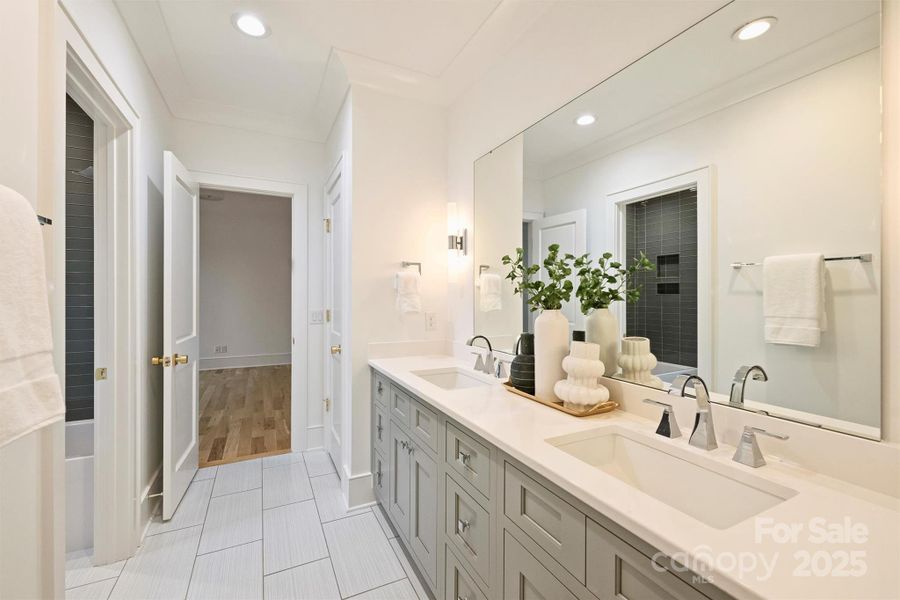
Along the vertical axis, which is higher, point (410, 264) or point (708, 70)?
point (708, 70)

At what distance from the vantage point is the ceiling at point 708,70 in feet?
2.98

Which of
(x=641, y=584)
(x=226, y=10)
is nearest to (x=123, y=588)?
(x=641, y=584)

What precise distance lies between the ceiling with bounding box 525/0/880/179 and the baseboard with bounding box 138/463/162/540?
2.69 metres

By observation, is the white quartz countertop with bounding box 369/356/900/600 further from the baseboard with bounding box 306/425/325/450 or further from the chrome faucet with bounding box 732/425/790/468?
the baseboard with bounding box 306/425/325/450

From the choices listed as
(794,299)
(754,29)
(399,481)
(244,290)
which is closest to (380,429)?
(399,481)

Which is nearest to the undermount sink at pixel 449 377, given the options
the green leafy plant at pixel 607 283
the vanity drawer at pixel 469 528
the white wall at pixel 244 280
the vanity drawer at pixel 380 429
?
the vanity drawer at pixel 380 429

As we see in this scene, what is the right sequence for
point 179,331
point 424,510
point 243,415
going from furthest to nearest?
point 243,415 → point 179,331 → point 424,510

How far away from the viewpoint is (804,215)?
37.3 inches

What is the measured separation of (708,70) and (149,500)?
3223 mm

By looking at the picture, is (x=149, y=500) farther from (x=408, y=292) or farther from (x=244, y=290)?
(x=244, y=290)

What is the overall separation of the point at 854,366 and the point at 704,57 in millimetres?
947

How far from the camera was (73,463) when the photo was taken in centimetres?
185

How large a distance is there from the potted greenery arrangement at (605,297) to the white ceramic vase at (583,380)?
0.11 metres

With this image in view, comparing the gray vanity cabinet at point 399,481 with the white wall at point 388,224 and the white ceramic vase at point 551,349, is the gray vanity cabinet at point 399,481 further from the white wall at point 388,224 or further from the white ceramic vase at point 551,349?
the white ceramic vase at point 551,349
